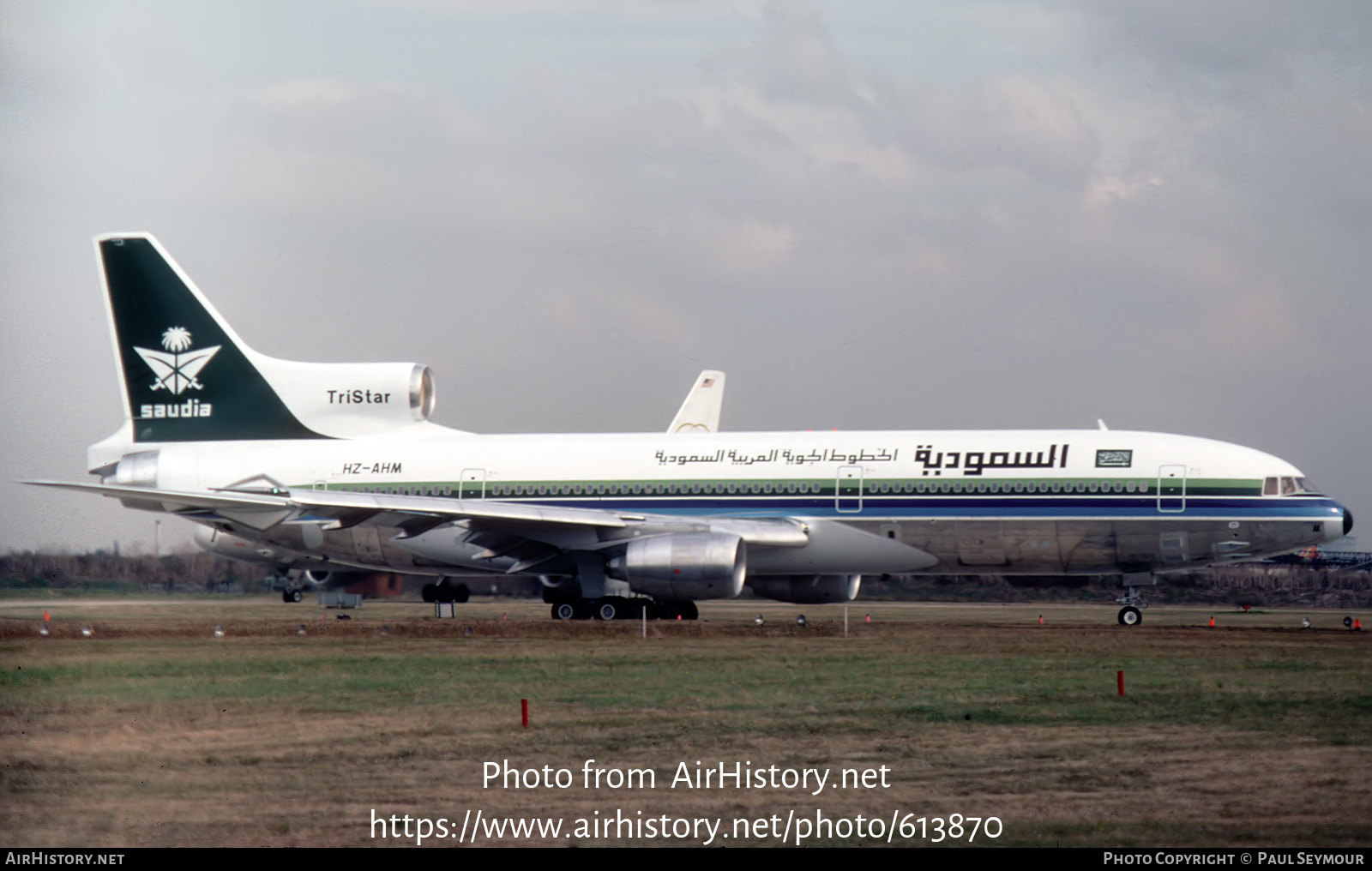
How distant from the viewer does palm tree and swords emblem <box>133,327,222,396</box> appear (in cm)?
3697

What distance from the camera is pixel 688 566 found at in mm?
29891

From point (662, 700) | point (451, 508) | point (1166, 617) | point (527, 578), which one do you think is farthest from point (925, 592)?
point (662, 700)

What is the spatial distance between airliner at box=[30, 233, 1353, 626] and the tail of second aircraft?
0.05 m

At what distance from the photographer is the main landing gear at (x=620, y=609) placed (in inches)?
1305

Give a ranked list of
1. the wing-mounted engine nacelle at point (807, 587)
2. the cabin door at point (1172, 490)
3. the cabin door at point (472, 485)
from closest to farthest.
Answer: the cabin door at point (1172, 490), the wing-mounted engine nacelle at point (807, 587), the cabin door at point (472, 485)

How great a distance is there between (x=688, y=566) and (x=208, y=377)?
14340 mm

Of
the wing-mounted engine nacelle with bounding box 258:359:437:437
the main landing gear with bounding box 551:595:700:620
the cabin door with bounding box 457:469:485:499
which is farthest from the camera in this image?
the wing-mounted engine nacelle with bounding box 258:359:437:437

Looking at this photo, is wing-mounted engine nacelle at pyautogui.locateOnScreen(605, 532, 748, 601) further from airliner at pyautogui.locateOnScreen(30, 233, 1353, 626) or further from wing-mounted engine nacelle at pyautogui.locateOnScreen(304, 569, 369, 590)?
wing-mounted engine nacelle at pyautogui.locateOnScreen(304, 569, 369, 590)

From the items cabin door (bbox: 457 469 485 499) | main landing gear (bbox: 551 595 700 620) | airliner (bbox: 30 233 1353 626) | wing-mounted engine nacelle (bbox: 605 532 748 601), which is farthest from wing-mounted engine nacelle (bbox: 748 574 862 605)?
cabin door (bbox: 457 469 485 499)

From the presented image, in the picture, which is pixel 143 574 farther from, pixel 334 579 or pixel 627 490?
pixel 627 490

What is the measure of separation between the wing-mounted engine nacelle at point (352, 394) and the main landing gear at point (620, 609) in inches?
240

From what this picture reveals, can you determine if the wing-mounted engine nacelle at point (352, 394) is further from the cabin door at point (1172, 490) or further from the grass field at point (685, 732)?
the cabin door at point (1172, 490)

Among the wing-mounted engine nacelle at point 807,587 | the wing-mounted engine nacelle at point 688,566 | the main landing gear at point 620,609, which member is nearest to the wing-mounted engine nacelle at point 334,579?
the main landing gear at point 620,609

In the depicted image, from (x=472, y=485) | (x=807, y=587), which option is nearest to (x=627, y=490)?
(x=472, y=485)
